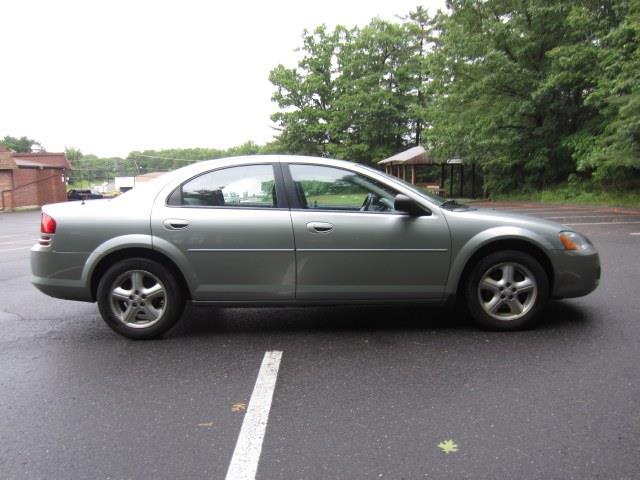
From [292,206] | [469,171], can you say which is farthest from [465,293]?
[469,171]

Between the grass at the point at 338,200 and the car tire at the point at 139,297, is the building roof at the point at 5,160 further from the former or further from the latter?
the grass at the point at 338,200

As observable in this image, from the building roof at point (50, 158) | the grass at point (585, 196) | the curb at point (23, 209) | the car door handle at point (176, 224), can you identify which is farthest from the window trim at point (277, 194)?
the building roof at point (50, 158)

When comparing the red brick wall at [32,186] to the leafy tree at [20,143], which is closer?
the red brick wall at [32,186]

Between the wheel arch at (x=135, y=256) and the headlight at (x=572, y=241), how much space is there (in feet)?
10.9

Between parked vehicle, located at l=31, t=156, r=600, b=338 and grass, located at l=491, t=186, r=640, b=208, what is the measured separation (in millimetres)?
16700

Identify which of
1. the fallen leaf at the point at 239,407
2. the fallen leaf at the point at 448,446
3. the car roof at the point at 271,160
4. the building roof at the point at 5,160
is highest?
the building roof at the point at 5,160

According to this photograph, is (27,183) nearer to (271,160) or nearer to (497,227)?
(271,160)

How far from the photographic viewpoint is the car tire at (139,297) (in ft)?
14.6

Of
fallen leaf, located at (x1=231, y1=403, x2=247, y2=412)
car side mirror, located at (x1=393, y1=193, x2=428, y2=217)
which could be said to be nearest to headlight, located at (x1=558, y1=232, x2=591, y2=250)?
car side mirror, located at (x1=393, y1=193, x2=428, y2=217)

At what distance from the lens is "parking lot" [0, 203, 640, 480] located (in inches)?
102

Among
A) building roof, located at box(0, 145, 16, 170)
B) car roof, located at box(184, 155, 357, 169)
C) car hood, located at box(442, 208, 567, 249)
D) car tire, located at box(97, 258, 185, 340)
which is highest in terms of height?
building roof, located at box(0, 145, 16, 170)

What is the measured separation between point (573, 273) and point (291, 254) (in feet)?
8.14

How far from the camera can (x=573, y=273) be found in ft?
14.9

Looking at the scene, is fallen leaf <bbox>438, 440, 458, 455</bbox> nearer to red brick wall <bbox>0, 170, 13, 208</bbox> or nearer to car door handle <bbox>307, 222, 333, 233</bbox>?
car door handle <bbox>307, 222, 333, 233</bbox>
